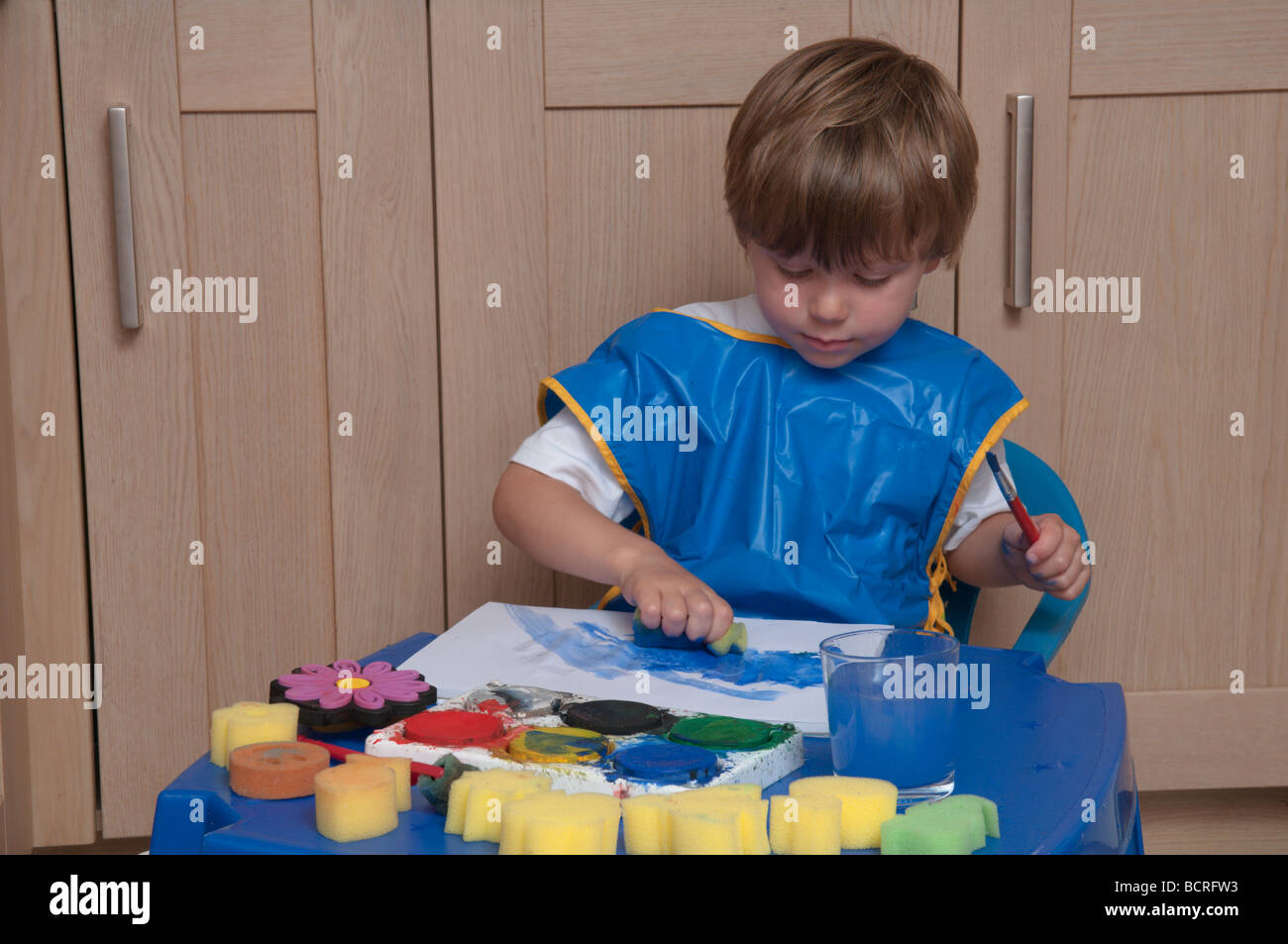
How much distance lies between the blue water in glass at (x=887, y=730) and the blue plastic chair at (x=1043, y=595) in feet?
1.66

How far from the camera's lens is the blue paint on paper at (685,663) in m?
0.78

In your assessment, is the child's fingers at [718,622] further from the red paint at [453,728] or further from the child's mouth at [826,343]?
the child's mouth at [826,343]

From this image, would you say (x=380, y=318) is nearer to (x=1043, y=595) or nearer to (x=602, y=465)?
(x=602, y=465)

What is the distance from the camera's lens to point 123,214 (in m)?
1.38

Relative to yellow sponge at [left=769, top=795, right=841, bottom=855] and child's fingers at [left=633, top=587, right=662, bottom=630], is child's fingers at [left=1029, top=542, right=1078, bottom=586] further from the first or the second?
yellow sponge at [left=769, top=795, right=841, bottom=855]

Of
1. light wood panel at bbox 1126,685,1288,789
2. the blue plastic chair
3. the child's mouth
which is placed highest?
the child's mouth

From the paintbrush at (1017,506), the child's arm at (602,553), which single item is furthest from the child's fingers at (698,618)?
the paintbrush at (1017,506)

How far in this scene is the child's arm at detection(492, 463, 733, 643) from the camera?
852 millimetres

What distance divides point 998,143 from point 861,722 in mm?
1005

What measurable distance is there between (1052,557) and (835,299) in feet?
0.93

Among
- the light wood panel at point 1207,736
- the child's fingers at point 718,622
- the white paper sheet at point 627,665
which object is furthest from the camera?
the light wood panel at point 1207,736

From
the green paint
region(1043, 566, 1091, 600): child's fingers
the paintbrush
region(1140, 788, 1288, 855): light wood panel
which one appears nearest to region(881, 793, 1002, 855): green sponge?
the green paint

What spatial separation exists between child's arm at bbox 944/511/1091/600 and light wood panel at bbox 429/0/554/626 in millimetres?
557
